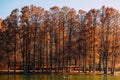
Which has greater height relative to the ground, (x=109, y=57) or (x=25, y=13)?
(x=25, y=13)

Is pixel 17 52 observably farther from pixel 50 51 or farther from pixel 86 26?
pixel 86 26

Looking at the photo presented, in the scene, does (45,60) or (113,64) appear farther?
(45,60)

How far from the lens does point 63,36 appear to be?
270 ft

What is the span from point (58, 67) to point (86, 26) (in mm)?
11543

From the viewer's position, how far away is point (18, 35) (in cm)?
8500

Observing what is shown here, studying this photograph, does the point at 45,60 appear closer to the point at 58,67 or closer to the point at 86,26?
the point at 58,67

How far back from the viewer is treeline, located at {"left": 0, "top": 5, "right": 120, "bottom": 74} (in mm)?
81438

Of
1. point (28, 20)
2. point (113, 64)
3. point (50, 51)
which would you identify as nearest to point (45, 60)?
point (50, 51)

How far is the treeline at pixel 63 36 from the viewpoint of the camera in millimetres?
81438

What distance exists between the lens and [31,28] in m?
82.0

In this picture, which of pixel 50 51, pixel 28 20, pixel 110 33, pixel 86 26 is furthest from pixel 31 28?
pixel 110 33

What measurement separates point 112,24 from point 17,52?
23.4 meters

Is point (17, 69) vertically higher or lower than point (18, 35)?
lower

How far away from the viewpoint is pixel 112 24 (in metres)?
82.2
